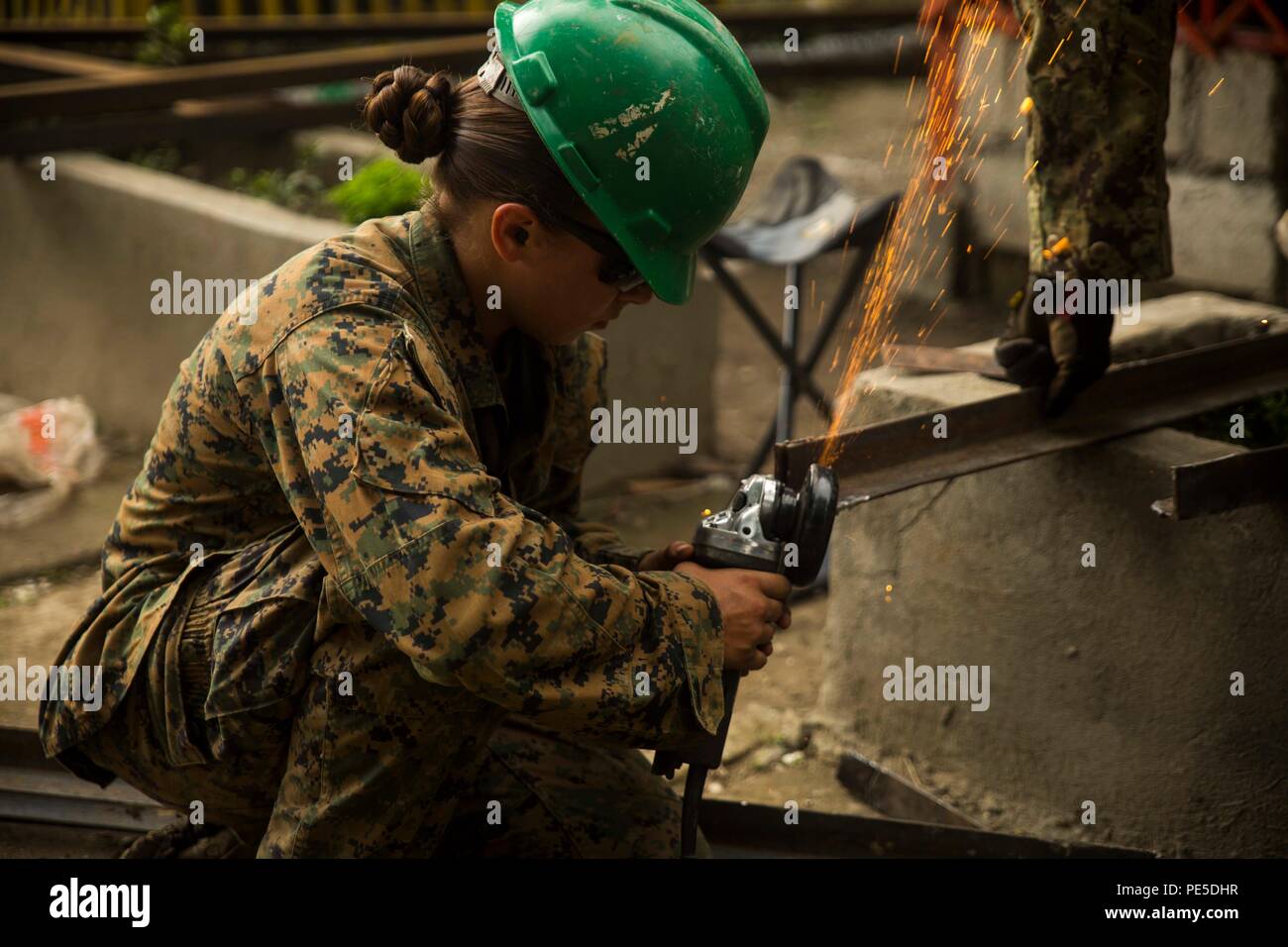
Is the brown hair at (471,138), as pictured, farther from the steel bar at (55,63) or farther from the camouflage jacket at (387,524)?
the steel bar at (55,63)

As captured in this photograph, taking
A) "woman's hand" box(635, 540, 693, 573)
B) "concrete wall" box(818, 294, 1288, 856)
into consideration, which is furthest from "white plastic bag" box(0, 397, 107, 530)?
"woman's hand" box(635, 540, 693, 573)

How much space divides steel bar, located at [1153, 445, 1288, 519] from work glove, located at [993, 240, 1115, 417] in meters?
0.37

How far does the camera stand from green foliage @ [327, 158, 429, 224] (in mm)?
5602

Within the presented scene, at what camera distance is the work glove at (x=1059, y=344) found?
10.2 feet

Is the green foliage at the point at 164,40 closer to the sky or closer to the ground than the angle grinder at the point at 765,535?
closer to the sky

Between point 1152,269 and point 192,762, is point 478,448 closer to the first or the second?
point 192,762

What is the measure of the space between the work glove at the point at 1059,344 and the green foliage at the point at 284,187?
4.17 metres

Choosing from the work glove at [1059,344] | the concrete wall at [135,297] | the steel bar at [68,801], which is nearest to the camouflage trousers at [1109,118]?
the work glove at [1059,344]

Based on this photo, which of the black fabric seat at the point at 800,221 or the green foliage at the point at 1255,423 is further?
the black fabric seat at the point at 800,221

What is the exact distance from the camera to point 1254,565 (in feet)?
10.1

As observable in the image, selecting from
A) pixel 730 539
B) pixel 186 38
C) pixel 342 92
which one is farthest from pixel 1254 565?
pixel 186 38

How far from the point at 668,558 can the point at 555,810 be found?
57cm

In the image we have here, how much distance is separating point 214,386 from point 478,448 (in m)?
0.47

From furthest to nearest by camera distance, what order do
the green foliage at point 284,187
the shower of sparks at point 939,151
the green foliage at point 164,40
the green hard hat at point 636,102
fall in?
the green foliage at point 164,40 < the shower of sparks at point 939,151 < the green foliage at point 284,187 < the green hard hat at point 636,102
